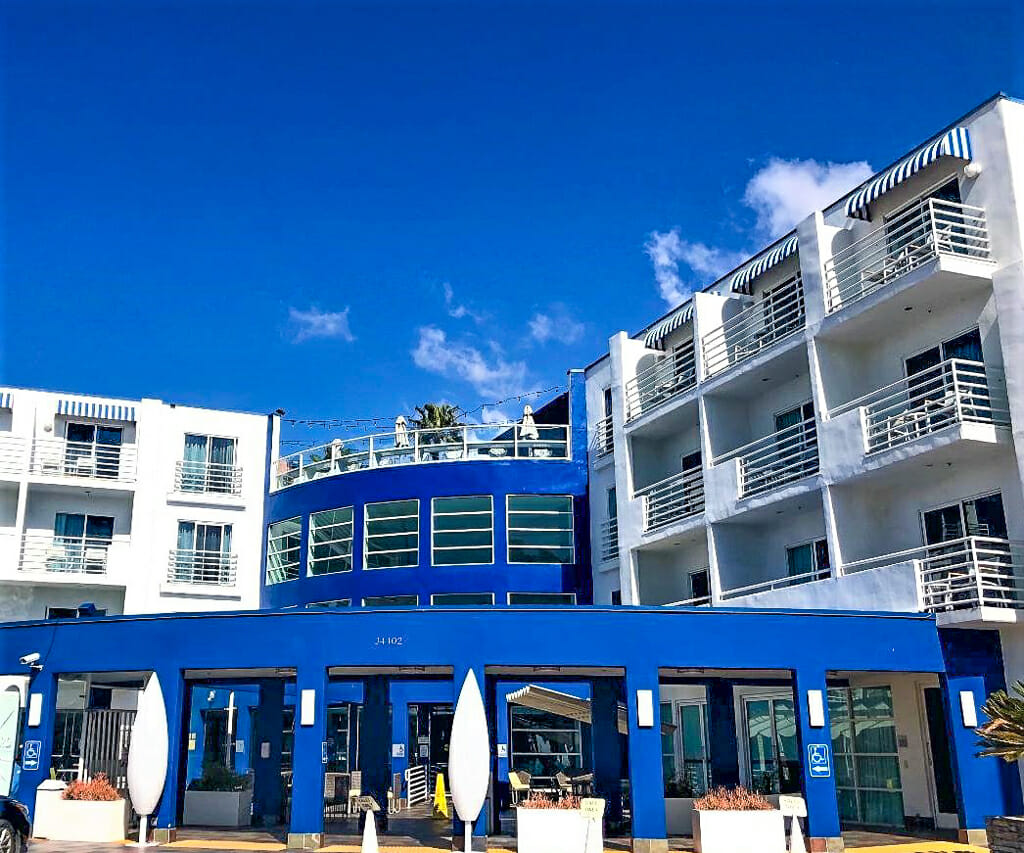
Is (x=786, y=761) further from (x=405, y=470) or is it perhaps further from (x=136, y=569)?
(x=136, y=569)

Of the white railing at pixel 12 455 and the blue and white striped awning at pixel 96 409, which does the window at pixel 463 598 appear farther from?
the white railing at pixel 12 455

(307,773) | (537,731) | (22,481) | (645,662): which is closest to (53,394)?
(22,481)

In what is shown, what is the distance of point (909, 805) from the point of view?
928 inches

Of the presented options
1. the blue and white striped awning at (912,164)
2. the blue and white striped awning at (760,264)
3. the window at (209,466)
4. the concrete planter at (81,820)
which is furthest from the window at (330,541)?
the blue and white striped awning at (912,164)

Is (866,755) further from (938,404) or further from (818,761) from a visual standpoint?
(938,404)

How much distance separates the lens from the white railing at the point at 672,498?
30453 millimetres

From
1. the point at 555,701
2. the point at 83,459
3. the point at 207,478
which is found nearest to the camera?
the point at 555,701

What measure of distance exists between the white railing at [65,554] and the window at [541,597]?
14.8 meters

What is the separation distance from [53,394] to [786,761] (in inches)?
1082

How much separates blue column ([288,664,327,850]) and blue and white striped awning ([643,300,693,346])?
1632 centimetres

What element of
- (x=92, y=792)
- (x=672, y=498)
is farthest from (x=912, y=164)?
(x=92, y=792)

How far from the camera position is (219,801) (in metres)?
25.0

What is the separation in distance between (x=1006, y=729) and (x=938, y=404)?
26.3ft

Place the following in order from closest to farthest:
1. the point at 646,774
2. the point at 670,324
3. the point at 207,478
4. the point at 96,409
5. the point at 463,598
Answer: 1. the point at 646,774
2. the point at 670,324
3. the point at 463,598
4. the point at 96,409
5. the point at 207,478
